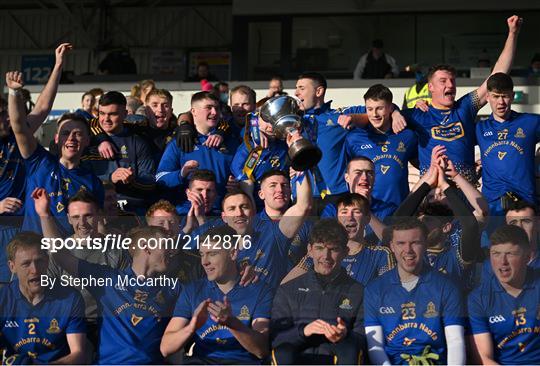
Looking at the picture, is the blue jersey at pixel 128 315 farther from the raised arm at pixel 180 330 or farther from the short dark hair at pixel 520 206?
the short dark hair at pixel 520 206

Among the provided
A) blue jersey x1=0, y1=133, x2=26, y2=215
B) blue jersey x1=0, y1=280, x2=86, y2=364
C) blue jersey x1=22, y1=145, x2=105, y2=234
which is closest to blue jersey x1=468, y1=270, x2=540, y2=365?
blue jersey x1=0, y1=280, x2=86, y2=364

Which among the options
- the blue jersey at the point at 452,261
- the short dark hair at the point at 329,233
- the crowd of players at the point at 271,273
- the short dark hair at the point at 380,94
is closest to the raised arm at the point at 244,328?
the crowd of players at the point at 271,273

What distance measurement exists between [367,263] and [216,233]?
91cm

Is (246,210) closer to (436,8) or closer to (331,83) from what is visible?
(331,83)

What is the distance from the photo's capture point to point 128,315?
515 cm

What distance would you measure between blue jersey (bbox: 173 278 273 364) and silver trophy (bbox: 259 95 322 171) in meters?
0.81

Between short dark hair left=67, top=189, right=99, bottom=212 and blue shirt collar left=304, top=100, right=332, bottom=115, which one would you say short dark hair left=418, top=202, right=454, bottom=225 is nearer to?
blue shirt collar left=304, top=100, right=332, bottom=115

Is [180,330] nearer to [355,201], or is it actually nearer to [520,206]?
[355,201]

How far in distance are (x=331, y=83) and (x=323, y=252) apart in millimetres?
8368

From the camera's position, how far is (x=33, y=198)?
5.50m

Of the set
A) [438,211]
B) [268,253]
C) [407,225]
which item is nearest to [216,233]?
[268,253]

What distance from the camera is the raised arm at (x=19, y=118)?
5871 mm

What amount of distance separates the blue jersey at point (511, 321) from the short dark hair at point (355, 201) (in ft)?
2.85

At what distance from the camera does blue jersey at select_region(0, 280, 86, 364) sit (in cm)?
509
